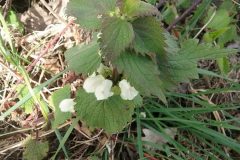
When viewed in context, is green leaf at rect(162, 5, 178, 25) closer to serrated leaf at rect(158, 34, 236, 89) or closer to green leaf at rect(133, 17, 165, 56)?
serrated leaf at rect(158, 34, 236, 89)

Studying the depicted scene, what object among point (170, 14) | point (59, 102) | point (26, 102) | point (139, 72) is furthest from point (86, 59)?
point (170, 14)

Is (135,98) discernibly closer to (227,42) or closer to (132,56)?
(132,56)

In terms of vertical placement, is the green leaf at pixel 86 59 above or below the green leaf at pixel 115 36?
below

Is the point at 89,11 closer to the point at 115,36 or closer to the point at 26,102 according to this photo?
the point at 115,36

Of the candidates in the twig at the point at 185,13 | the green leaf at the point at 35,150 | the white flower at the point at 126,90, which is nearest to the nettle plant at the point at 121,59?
the white flower at the point at 126,90

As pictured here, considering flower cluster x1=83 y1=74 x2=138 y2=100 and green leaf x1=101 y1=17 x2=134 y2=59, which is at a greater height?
green leaf x1=101 y1=17 x2=134 y2=59

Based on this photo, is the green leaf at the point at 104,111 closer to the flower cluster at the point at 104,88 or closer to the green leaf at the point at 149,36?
the flower cluster at the point at 104,88

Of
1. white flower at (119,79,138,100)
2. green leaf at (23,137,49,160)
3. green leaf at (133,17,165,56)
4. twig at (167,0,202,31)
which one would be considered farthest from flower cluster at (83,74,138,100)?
twig at (167,0,202,31)
